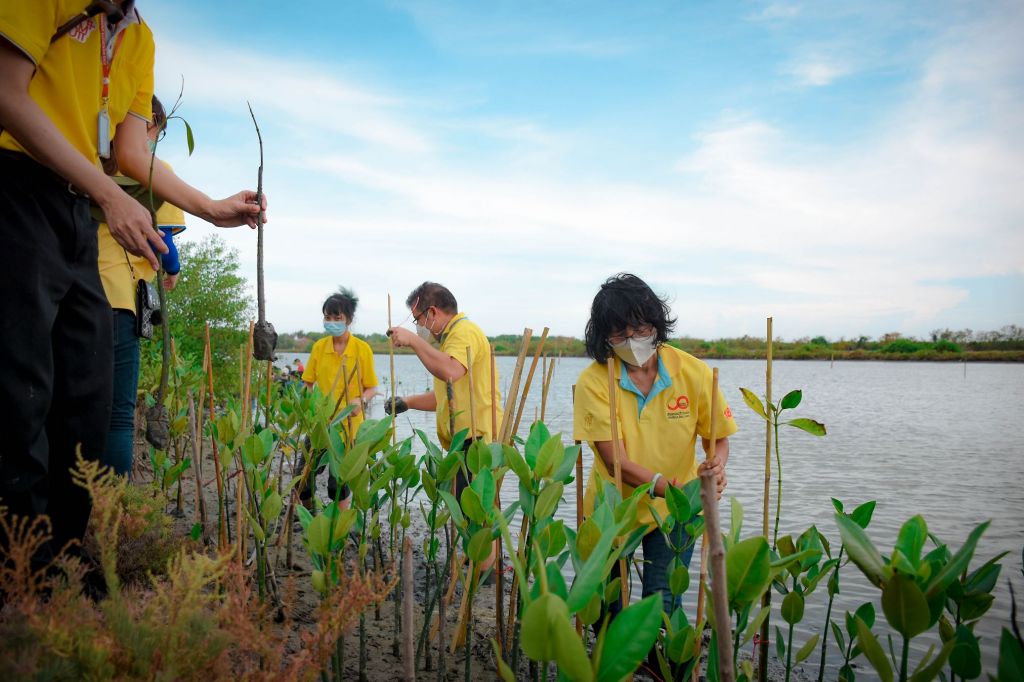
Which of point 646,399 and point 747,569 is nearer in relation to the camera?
point 747,569

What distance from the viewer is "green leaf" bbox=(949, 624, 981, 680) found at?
1.23 meters

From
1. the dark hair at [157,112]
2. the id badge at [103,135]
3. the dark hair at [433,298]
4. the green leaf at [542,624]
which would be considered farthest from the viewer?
the dark hair at [433,298]

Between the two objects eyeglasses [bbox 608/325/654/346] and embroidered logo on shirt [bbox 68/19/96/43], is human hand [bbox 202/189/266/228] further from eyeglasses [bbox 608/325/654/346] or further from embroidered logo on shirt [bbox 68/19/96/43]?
eyeglasses [bbox 608/325/654/346]

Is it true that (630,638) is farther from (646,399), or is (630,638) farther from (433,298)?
(433,298)

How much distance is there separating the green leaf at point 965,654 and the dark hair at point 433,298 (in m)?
3.50

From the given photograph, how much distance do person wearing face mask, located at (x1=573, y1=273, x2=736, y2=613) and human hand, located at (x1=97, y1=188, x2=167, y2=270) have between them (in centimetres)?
171

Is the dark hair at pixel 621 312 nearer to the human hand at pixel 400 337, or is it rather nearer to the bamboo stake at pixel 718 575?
the human hand at pixel 400 337

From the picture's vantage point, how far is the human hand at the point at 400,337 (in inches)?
145

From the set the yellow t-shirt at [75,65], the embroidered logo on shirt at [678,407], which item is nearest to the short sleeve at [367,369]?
the embroidered logo on shirt at [678,407]

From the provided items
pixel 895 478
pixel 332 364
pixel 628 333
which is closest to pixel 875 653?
pixel 628 333

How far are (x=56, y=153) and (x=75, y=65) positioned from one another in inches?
13.6

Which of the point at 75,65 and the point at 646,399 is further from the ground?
the point at 75,65

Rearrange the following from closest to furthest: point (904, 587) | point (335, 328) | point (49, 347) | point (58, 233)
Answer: point (904, 587)
point (49, 347)
point (58, 233)
point (335, 328)

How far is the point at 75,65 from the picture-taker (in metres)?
1.79
